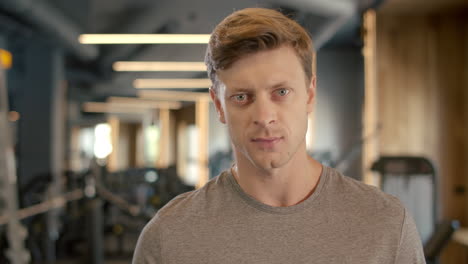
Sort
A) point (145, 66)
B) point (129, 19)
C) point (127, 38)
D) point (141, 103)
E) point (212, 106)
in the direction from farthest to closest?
point (141, 103)
point (145, 66)
point (127, 38)
point (129, 19)
point (212, 106)

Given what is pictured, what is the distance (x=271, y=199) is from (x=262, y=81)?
0.26 metres

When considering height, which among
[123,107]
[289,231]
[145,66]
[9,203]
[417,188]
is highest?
[145,66]

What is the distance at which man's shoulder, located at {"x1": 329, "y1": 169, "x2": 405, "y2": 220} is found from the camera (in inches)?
39.6

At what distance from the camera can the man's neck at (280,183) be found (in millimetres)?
1035

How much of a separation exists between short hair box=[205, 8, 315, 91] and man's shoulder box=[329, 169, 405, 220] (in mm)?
262

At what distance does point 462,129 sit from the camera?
499cm

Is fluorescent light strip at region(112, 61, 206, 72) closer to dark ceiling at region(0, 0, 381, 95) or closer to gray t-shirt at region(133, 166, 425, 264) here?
dark ceiling at region(0, 0, 381, 95)

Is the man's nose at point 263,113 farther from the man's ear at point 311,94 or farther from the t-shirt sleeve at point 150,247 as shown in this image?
the t-shirt sleeve at point 150,247

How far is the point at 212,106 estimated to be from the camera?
5344 millimetres

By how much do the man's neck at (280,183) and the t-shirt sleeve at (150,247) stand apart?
0.69ft

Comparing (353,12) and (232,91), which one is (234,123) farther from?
(353,12)

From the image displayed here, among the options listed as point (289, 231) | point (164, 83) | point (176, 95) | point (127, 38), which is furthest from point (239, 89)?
point (176, 95)

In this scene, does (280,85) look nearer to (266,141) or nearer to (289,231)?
(266,141)

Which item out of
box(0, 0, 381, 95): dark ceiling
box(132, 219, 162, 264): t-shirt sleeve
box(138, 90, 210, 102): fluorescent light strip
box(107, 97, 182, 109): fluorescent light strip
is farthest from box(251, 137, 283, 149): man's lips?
box(107, 97, 182, 109): fluorescent light strip
